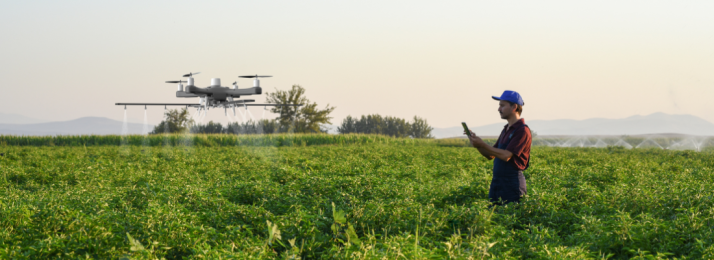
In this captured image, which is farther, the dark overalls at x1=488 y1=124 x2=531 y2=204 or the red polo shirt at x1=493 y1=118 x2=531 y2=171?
the dark overalls at x1=488 y1=124 x2=531 y2=204

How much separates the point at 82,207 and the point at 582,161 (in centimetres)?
1665

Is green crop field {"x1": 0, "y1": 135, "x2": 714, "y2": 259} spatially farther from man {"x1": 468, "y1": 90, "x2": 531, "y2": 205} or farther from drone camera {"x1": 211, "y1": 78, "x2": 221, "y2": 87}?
drone camera {"x1": 211, "y1": 78, "x2": 221, "y2": 87}

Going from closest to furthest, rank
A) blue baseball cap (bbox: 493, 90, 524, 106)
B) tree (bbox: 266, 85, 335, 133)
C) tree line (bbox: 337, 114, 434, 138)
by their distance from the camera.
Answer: blue baseball cap (bbox: 493, 90, 524, 106), tree (bbox: 266, 85, 335, 133), tree line (bbox: 337, 114, 434, 138)

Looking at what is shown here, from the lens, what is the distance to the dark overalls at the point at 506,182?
19.9 ft

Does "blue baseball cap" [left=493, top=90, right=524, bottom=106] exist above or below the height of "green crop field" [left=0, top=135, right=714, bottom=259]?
above

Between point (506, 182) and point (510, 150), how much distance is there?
68 cm

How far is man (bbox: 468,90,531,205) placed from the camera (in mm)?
5704

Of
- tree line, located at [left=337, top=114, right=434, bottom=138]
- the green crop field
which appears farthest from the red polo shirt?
tree line, located at [left=337, top=114, right=434, bottom=138]

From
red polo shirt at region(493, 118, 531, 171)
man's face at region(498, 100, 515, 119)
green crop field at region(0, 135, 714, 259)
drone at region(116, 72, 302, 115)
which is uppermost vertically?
drone at region(116, 72, 302, 115)

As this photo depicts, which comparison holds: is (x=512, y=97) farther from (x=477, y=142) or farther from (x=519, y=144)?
(x=477, y=142)

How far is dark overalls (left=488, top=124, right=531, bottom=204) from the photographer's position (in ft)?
19.9

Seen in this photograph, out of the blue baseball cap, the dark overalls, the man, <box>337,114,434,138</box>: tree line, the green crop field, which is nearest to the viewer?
the green crop field

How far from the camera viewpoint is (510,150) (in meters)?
5.80

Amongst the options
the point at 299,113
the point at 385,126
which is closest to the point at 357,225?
the point at 299,113
